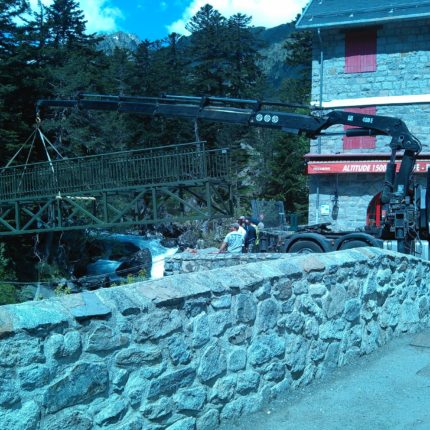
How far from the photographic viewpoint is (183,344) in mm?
4230

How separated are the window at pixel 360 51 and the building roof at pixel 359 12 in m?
0.54

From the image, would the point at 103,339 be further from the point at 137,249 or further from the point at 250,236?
the point at 137,249

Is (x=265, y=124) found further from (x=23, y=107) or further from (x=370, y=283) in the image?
(x=23, y=107)

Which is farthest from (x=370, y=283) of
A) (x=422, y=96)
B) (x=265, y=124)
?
(x=422, y=96)

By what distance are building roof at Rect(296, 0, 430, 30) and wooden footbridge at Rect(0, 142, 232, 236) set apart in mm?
7860

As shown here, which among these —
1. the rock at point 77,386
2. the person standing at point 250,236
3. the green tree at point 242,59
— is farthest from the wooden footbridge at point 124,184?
the green tree at point 242,59

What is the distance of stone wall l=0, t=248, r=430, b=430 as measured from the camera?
340 centimetres

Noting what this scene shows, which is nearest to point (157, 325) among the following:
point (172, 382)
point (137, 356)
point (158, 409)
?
point (137, 356)

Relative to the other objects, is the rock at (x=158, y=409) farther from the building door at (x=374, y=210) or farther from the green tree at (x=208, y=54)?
the green tree at (x=208, y=54)

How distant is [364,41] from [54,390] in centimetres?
2292

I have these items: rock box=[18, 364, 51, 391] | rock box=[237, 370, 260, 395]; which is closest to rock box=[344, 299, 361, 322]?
rock box=[237, 370, 260, 395]

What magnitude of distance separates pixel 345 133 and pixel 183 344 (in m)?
11.7

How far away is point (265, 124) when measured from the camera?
49.7 ft

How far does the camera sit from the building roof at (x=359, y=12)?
74.9ft
